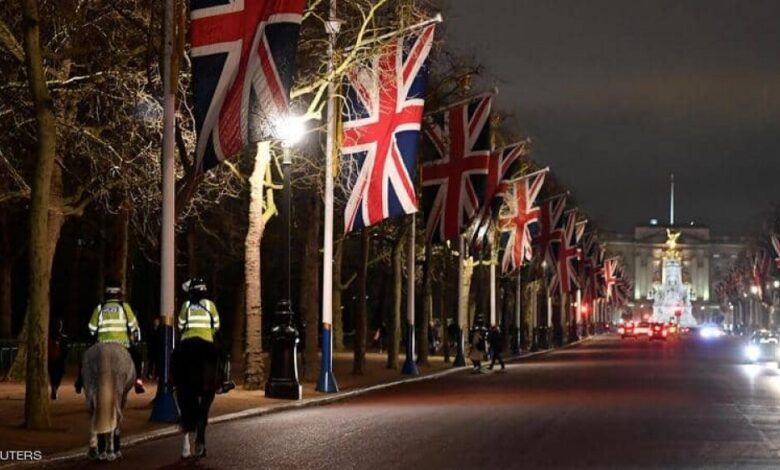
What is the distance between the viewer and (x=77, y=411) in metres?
28.9

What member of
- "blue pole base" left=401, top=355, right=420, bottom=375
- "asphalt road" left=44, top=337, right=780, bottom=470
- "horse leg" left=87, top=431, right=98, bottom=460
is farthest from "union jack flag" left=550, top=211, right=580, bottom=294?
"horse leg" left=87, top=431, right=98, bottom=460

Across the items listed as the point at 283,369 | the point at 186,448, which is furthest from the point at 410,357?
the point at 186,448

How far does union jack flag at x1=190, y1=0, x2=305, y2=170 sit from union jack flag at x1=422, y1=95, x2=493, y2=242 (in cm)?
2016

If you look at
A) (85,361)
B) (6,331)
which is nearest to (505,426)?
(85,361)

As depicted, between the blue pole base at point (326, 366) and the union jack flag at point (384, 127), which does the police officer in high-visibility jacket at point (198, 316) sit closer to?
the union jack flag at point (384, 127)

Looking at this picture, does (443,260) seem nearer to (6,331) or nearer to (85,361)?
(6,331)

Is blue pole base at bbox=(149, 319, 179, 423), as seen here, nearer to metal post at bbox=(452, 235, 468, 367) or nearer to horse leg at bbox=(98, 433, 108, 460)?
horse leg at bbox=(98, 433, 108, 460)

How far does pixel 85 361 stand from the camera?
790 inches

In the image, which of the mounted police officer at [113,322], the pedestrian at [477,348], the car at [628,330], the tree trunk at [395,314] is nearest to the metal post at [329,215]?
the pedestrian at [477,348]

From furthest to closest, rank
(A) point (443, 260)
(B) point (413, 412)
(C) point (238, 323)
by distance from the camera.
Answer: (A) point (443, 260), (C) point (238, 323), (B) point (413, 412)

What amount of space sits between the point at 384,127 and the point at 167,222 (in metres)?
10.4

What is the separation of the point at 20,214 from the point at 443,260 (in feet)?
73.1

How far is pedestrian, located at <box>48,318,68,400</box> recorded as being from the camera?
1321 inches

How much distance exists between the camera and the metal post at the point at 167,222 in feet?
87.9
